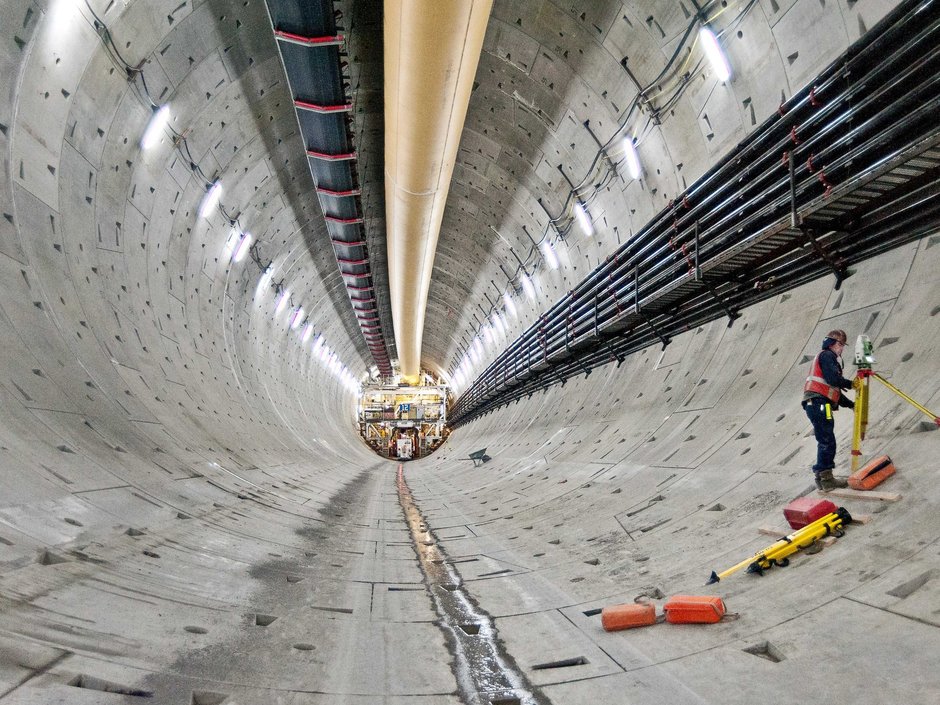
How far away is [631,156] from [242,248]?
7.33m

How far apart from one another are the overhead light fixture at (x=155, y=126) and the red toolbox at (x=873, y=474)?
7.73 meters

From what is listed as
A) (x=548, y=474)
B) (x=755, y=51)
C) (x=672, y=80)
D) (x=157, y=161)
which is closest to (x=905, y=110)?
(x=755, y=51)

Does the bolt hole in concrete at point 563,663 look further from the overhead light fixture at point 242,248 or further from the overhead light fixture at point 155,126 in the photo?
the overhead light fixture at point 242,248

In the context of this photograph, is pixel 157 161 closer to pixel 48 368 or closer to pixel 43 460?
pixel 48 368

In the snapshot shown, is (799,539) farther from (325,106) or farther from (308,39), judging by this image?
(325,106)

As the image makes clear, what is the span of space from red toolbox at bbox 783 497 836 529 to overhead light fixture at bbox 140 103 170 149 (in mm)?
7539

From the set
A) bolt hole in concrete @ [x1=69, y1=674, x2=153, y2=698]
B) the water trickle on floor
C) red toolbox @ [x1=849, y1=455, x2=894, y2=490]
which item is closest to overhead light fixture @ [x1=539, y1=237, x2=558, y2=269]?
the water trickle on floor

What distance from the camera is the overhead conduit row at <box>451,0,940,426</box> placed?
3510 mm

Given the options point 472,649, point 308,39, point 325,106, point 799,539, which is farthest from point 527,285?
point 472,649

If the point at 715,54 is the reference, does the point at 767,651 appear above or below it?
below

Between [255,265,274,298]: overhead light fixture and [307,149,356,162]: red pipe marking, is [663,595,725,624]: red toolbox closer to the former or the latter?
[307,149,356,162]: red pipe marking

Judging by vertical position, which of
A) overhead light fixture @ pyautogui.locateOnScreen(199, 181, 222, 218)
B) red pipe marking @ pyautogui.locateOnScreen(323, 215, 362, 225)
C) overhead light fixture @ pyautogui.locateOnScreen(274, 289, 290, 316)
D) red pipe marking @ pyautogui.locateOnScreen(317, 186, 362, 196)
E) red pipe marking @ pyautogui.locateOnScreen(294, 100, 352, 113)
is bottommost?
overhead light fixture @ pyautogui.locateOnScreen(199, 181, 222, 218)

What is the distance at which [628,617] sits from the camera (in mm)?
2746

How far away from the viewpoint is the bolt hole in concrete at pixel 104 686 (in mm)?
1875
